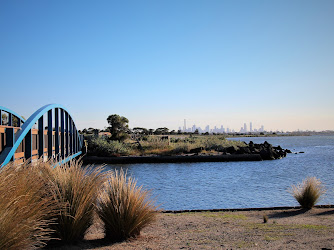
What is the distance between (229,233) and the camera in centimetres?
561

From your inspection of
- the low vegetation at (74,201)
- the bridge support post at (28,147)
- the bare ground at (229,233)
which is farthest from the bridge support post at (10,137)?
the bare ground at (229,233)

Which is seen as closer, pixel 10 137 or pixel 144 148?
pixel 10 137

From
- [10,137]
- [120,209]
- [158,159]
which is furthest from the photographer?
[158,159]

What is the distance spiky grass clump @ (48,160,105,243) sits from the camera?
4.38 m

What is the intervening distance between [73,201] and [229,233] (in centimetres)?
259

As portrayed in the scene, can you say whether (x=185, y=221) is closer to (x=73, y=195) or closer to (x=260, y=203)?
(x=73, y=195)

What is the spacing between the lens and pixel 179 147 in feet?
105

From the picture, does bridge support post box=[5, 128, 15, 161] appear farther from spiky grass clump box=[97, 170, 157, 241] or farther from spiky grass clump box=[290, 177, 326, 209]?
spiky grass clump box=[290, 177, 326, 209]

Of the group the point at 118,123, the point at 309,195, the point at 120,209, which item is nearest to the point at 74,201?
the point at 120,209

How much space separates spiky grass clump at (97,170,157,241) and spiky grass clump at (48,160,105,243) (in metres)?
0.18

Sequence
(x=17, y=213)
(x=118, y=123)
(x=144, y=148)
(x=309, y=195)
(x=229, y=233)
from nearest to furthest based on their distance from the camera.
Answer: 1. (x=17, y=213)
2. (x=229, y=233)
3. (x=309, y=195)
4. (x=144, y=148)
5. (x=118, y=123)

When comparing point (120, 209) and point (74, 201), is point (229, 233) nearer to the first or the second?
point (120, 209)

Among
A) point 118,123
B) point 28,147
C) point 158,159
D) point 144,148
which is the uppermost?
point 118,123

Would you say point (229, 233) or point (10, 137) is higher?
point (10, 137)
